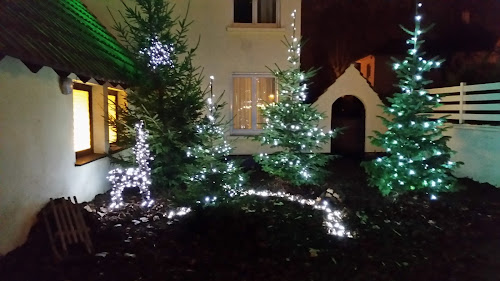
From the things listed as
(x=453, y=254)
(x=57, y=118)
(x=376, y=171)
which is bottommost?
(x=453, y=254)

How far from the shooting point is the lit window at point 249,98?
13594 mm

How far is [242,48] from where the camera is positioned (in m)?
13.3

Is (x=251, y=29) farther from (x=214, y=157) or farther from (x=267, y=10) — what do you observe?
(x=214, y=157)

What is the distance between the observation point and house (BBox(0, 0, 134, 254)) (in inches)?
210

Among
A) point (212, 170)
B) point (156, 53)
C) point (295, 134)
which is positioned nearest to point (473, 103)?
point (295, 134)

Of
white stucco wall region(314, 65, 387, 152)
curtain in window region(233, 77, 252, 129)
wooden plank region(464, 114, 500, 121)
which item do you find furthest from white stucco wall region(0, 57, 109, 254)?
wooden plank region(464, 114, 500, 121)

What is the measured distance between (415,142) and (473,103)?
3.81m

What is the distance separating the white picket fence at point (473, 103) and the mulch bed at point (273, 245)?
121 inches

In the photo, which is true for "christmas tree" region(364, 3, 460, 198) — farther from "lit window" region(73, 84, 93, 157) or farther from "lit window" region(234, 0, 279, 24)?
"lit window" region(73, 84, 93, 157)

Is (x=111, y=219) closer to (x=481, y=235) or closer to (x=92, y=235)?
(x=92, y=235)

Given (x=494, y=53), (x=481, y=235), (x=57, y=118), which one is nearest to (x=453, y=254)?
(x=481, y=235)

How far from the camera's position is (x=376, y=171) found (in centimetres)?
920

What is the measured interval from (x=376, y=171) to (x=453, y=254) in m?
3.44

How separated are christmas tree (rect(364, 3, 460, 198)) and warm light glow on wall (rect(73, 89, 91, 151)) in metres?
6.55
